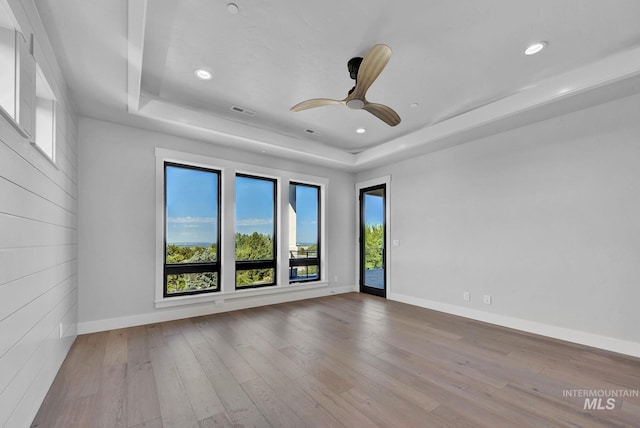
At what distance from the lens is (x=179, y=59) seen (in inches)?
110

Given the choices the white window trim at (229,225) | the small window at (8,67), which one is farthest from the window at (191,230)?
the small window at (8,67)

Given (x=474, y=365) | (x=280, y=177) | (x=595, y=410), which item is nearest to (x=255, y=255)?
(x=280, y=177)

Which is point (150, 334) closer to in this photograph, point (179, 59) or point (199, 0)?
point (179, 59)

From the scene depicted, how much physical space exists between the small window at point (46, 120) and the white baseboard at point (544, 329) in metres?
5.19

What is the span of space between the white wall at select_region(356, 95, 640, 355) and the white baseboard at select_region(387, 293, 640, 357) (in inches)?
0.4

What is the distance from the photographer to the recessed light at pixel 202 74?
2971 millimetres

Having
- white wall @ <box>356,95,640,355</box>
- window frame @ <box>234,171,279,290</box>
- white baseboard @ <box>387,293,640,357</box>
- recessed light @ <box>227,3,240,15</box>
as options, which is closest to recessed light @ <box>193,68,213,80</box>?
recessed light @ <box>227,3,240,15</box>

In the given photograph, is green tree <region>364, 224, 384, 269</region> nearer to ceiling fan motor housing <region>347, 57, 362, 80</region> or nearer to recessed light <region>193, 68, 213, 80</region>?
ceiling fan motor housing <region>347, 57, 362, 80</region>

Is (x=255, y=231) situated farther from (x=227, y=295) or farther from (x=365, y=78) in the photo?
(x=365, y=78)

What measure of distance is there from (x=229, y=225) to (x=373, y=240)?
3.06 metres

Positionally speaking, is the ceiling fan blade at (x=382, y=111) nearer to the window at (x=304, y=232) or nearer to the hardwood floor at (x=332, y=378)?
the hardwood floor at (x=332, y=378)

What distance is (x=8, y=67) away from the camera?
1591mm

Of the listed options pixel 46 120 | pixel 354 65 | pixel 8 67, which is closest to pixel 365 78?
pixel 354 65

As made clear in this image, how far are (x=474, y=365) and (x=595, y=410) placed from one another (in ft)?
2.76
